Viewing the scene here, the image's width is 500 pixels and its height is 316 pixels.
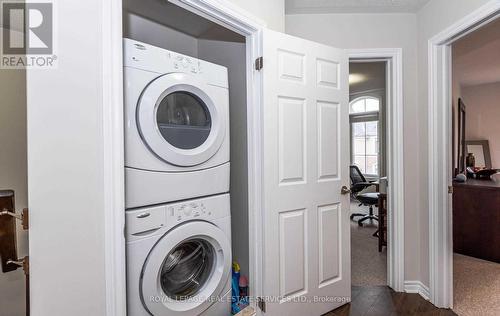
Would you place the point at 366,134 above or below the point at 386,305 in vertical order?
above

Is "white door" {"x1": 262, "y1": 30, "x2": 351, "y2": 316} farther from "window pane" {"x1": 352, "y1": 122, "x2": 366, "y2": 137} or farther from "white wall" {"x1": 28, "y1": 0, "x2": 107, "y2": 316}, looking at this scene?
"window pane" {"x1": 352, "y1": 122, "x2": 366, "y2": 137}

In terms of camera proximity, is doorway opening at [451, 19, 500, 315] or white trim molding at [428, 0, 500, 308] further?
doorway opening at [451, 19, 500, 315]

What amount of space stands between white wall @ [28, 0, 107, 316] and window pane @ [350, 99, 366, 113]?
582 cm

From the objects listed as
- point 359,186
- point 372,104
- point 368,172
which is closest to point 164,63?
point 359,186

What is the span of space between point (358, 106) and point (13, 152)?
597 cm

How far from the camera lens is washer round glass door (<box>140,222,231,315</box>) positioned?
137 cm

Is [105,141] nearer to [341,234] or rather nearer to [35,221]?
[35,221]

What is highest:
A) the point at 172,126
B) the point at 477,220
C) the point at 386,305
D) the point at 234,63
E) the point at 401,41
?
the point at 401,41

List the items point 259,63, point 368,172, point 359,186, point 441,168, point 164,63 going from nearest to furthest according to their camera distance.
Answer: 1. point 164,63
2. point 259,63
3. point 441,168
4. point 359,186
5. point 368,172

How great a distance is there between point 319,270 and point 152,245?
118cm

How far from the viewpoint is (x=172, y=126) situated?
1.50 m

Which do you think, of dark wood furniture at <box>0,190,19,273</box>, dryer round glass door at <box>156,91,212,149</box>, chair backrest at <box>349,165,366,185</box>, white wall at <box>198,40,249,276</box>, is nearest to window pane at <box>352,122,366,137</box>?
chair backrest at <box>349,165,366,185</box>

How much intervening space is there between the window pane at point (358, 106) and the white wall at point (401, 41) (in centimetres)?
389

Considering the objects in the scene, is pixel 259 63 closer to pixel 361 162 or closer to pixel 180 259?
pixel 180 259
